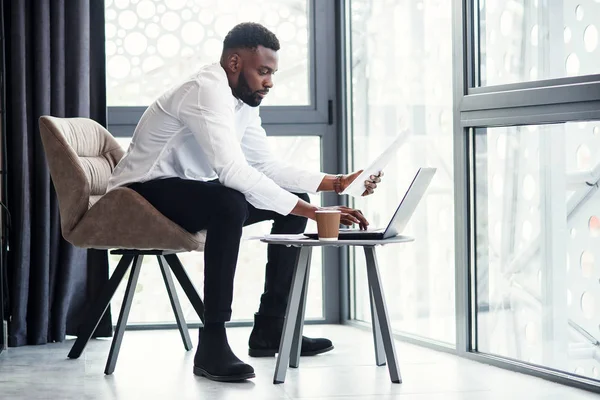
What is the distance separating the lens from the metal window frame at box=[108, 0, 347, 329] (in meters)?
3.78

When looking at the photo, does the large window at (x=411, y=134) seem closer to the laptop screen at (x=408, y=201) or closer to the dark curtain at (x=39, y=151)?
the laptop screen at (x=408, y=201)

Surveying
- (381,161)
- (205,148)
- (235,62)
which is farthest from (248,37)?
(381,161)

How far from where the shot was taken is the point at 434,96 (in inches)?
128

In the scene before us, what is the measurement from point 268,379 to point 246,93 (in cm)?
89

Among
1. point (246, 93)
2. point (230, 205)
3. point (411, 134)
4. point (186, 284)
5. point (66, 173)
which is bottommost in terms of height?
point (186, 284)

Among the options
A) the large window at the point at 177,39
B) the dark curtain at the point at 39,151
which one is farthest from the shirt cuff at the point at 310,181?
the dark curtain at the point at 39,151

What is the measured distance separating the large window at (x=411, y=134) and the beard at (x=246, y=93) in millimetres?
679

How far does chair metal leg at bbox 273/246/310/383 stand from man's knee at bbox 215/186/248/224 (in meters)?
0.21

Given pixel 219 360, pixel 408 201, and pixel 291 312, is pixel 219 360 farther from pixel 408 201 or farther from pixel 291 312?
pixel 408 201

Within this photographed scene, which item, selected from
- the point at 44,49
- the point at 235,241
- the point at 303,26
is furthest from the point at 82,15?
the point at 235,241

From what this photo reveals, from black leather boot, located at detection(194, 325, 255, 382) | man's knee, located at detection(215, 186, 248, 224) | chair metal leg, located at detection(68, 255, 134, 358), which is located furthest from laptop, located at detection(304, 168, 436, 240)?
chair metal leg, located at detection(68, 255, 134, 358)

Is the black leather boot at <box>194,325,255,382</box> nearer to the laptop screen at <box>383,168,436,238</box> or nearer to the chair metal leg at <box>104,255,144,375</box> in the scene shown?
the chair metal leg at <box>104,255,144,375</box>

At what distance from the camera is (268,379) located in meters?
2.69

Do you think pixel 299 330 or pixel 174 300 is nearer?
pixel 299 330
